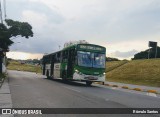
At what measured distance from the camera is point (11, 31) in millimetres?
44406

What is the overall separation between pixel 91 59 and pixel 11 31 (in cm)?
1735

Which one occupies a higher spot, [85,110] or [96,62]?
[96,62]

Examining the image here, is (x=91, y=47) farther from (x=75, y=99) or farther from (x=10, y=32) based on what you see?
(x=10, y=32)

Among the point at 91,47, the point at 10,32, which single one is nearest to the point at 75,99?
the point at 91,47

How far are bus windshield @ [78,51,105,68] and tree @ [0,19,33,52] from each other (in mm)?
14731

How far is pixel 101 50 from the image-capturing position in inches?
1204

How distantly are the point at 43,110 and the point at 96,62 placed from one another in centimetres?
1845

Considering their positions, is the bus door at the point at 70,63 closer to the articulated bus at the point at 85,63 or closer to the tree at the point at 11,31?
the articulated bus at the point at 85,63

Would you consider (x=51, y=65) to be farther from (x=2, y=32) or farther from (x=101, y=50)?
(x=101, y=50)

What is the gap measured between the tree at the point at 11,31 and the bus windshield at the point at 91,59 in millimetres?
14731

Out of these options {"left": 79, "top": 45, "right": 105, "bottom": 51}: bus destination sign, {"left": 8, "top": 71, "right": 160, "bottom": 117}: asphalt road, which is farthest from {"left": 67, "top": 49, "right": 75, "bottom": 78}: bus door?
{"left": 8, "top": 71, "right": 160, "bottom": 117}: asphalt road

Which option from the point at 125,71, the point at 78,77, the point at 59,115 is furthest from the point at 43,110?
the point at 125,71

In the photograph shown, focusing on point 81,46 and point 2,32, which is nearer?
point 81,46

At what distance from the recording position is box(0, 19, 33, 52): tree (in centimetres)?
4206
